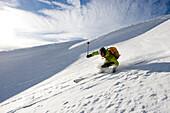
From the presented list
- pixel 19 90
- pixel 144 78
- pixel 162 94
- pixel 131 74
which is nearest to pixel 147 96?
pixel 162 94

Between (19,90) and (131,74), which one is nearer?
(131,74)

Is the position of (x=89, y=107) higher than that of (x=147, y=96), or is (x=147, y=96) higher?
(x=147, y=96)

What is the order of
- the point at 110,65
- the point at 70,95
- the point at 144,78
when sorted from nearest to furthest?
1. the point at 144,78
2. the point at 70,95
3. the point at 110,65

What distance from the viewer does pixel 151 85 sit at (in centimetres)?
355

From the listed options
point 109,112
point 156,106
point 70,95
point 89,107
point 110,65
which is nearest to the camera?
point 156,106

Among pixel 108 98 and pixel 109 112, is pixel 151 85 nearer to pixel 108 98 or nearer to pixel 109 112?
pixel 108 98

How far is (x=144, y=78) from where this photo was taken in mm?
4129

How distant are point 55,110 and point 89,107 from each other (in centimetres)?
127

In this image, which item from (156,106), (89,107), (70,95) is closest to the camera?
(156,106)

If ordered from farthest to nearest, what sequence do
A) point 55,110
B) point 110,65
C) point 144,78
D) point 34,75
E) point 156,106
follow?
point 34,75
point 110,65
point 144,78
point 55,110
point 156,106

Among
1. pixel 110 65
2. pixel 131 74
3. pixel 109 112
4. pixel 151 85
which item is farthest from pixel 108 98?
pixel 110 65

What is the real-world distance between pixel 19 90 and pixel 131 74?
899 centimetres

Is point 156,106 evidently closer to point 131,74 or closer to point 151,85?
point 151,85

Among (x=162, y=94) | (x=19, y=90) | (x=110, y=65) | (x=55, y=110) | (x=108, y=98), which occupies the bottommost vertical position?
(x=19, y=90)
